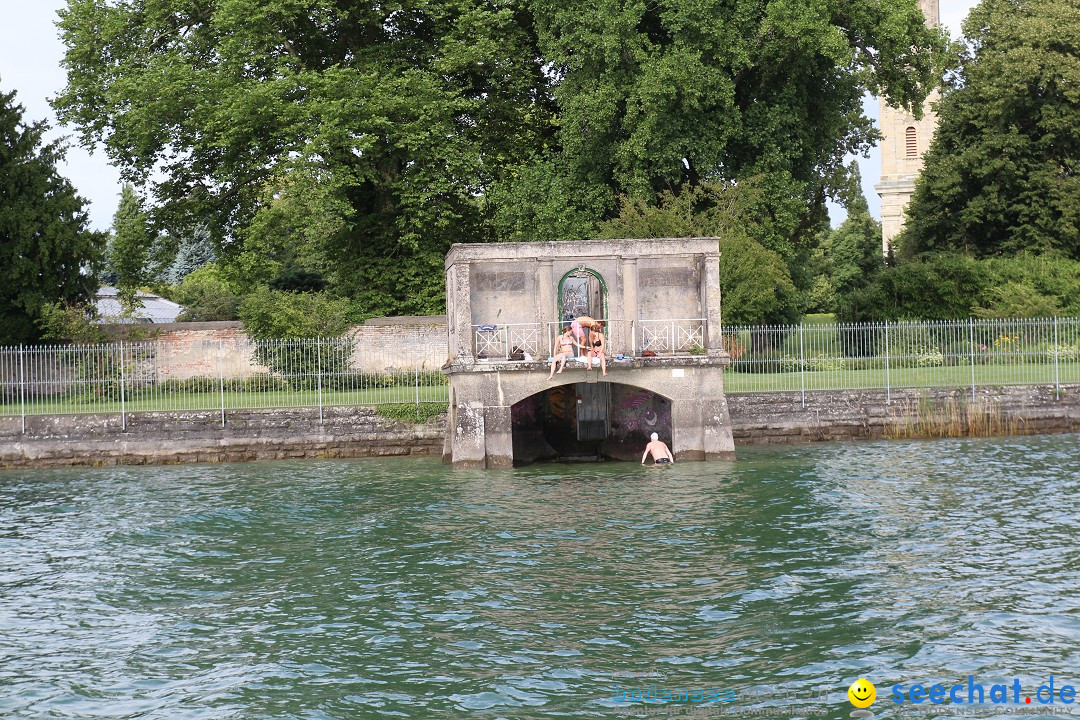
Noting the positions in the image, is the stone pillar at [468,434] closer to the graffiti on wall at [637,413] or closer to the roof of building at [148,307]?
the graffiti on wall at [637,413]

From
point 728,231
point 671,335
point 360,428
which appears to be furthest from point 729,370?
point 360,428

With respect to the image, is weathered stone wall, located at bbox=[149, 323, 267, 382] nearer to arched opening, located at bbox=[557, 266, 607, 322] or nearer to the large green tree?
the large green tree

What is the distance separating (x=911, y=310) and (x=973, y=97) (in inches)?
420

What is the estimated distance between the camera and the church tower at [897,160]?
8262cm

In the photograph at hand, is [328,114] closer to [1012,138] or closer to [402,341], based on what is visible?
[402,341]

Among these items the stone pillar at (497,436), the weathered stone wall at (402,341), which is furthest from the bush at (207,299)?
the stone pillar at (497,436)

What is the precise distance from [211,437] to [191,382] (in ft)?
18.6

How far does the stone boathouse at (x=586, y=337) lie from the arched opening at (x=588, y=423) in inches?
32.7

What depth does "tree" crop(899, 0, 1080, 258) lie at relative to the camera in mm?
47938

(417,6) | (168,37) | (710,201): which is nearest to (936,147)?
(710,201)

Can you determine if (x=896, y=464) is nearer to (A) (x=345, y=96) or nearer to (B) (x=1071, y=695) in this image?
(B) (x=1071, y=695)

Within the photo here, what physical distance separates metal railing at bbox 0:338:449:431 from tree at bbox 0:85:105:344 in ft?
12.8

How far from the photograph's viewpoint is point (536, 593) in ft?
49.3

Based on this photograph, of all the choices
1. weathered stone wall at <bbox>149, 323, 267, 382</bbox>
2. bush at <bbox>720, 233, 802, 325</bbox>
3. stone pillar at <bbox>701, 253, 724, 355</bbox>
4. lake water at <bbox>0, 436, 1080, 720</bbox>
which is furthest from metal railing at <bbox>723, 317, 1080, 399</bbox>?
weathered stone wall at <bbox>149, 323, 267, 382</bbox>
